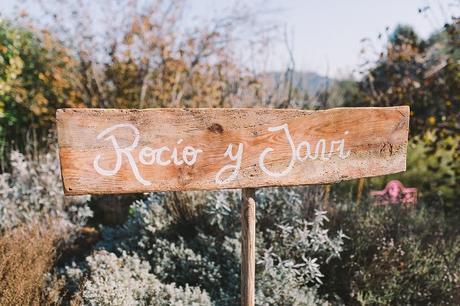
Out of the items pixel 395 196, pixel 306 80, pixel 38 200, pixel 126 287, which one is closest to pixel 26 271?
pixel 126 287

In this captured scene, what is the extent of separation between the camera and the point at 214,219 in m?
2.95

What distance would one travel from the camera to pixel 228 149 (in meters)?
1.84

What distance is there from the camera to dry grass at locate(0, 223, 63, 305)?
220 cm

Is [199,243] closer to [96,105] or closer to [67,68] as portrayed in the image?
[96,105]

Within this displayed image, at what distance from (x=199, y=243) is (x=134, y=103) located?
11.8 feet

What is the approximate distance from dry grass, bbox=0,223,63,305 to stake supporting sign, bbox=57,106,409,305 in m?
0.90

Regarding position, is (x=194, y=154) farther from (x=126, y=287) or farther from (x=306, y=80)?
(x=306, y=80)

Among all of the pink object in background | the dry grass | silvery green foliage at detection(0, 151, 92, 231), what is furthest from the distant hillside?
the dry grass

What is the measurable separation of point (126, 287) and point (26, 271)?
0.54 metres

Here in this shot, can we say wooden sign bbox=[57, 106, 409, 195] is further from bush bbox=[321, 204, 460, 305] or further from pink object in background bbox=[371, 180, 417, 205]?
pink object in background bbox=[371, 180, 417, 205]

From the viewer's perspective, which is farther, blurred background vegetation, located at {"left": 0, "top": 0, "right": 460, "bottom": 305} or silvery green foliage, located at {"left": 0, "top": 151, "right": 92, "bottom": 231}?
silvery green foliage, located at {"left": 0, "top": 151, "right": 92, "bottom": 231}

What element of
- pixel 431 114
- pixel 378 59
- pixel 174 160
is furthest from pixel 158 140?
pixel 378 59

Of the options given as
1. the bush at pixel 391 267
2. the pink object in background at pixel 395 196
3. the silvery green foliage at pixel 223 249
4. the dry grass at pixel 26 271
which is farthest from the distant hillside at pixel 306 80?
the dry grass at pixel 26 271

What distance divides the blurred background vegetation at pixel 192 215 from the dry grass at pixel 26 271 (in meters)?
0.01
